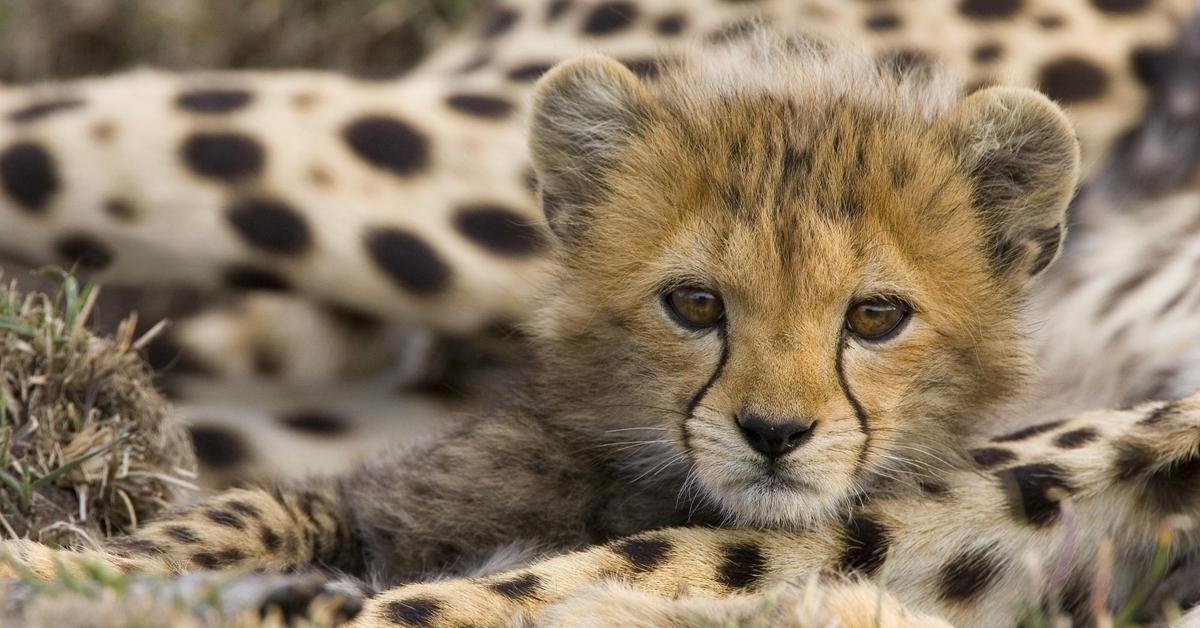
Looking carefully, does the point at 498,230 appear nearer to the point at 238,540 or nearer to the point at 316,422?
the point at 316,422

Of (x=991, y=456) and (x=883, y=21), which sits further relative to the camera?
(x=883, y=21)

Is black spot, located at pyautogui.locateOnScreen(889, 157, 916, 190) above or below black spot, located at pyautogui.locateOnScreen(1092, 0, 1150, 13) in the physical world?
above

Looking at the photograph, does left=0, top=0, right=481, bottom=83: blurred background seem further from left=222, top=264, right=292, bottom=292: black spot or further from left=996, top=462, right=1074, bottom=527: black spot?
left=996, top=462, right=1074, bottom=527: black spot

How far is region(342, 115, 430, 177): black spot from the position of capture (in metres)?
3.20

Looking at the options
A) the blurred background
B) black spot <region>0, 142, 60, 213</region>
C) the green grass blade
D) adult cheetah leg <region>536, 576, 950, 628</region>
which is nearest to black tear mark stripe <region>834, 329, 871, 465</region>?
adult cheetah leg <region>536, 576, 950, 628</region>

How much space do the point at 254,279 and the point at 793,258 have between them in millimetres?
1382

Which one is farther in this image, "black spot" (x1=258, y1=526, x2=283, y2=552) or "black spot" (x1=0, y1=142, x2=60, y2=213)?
"black spot" (x1=0, y1=142, x2=60, y2=213)

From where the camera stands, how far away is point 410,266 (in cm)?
310

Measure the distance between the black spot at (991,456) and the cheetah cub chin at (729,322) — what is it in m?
0.08

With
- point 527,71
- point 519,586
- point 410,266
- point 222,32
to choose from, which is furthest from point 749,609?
point 222,32

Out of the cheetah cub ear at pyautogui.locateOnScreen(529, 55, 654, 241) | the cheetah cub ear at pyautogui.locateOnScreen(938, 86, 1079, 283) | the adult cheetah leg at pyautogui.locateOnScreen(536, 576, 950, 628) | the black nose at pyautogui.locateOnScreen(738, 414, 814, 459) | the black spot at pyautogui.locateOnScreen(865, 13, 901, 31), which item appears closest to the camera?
the adult cheetah leg at pyautogui.locateOnScreen(536, 576, 950, 628)

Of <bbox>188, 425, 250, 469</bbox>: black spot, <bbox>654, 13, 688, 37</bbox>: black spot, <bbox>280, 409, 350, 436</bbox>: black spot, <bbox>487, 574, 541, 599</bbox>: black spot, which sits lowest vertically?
<bbox>280, 409, 350, 436</bbox>: black spot

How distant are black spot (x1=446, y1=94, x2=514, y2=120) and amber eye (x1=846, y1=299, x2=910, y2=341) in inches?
52.8

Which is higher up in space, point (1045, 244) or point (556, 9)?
point (556, 9)
